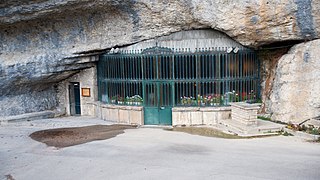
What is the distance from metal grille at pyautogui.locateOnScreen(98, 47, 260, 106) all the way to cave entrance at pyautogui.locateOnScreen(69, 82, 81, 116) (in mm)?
4141

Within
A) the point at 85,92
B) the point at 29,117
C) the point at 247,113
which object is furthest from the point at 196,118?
the point at 29,117

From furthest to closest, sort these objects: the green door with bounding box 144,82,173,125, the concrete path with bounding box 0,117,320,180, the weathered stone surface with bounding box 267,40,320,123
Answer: the green door with bounding box 144,82,173,125, the weathered stone surface with bounding box 267,40,320,123, the concrete path with bounding box 0,117,320,180

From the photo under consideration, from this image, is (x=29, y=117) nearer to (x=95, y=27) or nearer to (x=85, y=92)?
(x=85, y=92)

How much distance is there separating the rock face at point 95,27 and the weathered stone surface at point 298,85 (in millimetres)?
804

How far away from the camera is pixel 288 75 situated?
14297 mm

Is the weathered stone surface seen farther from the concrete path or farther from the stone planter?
the concrete path

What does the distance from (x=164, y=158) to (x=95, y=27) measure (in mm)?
8630

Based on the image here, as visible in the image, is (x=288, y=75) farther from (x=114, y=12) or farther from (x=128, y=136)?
(x=114, y=12)

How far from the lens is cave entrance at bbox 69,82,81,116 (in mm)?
18938

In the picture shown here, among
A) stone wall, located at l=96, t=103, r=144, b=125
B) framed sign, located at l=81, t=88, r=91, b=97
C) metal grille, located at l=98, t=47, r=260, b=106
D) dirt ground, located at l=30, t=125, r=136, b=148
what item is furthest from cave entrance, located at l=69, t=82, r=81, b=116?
metal grille, located at l=98, t=47, r=260, b=106

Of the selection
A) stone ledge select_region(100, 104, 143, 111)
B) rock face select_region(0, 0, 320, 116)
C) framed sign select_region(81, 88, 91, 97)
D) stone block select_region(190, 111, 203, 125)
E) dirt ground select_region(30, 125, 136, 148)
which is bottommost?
dirt ground select_region(30, 125, 136, 148)

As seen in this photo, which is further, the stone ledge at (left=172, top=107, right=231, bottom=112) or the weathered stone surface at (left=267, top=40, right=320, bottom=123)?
the stone ledge at (left=172, top=107, right=231, bottom=112)

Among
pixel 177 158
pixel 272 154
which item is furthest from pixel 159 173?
pixel 272 154

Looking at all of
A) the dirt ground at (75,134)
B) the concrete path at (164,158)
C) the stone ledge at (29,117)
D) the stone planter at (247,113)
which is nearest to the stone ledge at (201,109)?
the stone planter at (247,113)
